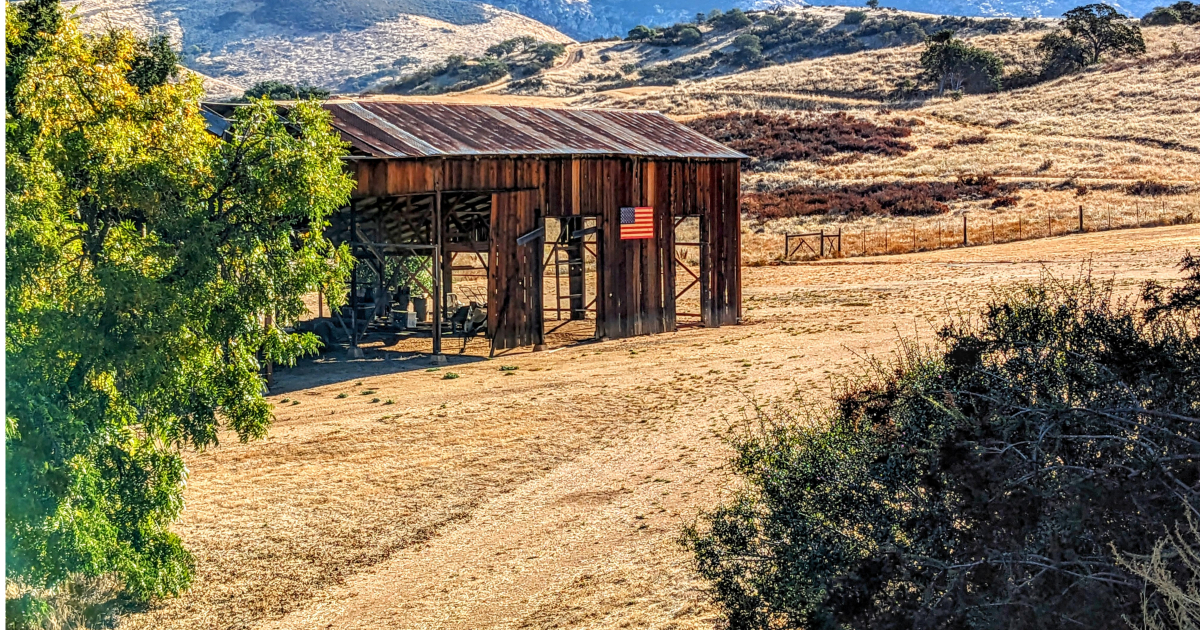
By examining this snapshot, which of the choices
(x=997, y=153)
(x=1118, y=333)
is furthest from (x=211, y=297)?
(x=997, y=153)

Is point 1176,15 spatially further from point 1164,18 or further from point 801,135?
point 801,135

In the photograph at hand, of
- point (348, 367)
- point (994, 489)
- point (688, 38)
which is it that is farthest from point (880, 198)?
point (688, 38)

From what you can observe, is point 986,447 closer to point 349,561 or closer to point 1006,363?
point 1006,363

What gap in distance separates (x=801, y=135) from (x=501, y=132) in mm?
44612

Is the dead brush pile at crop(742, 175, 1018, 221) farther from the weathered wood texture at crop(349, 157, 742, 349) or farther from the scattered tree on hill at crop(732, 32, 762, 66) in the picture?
the scattered tree on hill at crop(732, 32, 762, 66)

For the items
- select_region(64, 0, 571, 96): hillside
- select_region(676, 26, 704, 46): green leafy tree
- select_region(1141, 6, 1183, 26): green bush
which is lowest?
select_region(1141, 6, 1183, 26): green bush

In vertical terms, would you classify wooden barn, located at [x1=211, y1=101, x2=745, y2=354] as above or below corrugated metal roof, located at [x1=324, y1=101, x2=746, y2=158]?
below

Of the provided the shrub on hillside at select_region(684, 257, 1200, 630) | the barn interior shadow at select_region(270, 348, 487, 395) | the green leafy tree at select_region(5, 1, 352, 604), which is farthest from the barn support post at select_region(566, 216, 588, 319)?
the shrub on hillside at select_region(684, 257, 1200, 630)

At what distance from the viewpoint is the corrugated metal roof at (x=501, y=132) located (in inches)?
1012

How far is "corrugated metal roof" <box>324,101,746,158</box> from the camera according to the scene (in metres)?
25.7

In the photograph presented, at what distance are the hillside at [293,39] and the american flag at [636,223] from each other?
134 m

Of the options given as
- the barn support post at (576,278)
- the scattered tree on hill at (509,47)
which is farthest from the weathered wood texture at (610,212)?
the scattered tree on hill at (509,47)

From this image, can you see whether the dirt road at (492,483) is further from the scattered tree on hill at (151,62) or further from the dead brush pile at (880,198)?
the scattered tree on hill at (151,62)

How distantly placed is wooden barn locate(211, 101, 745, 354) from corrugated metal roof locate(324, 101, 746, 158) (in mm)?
49
